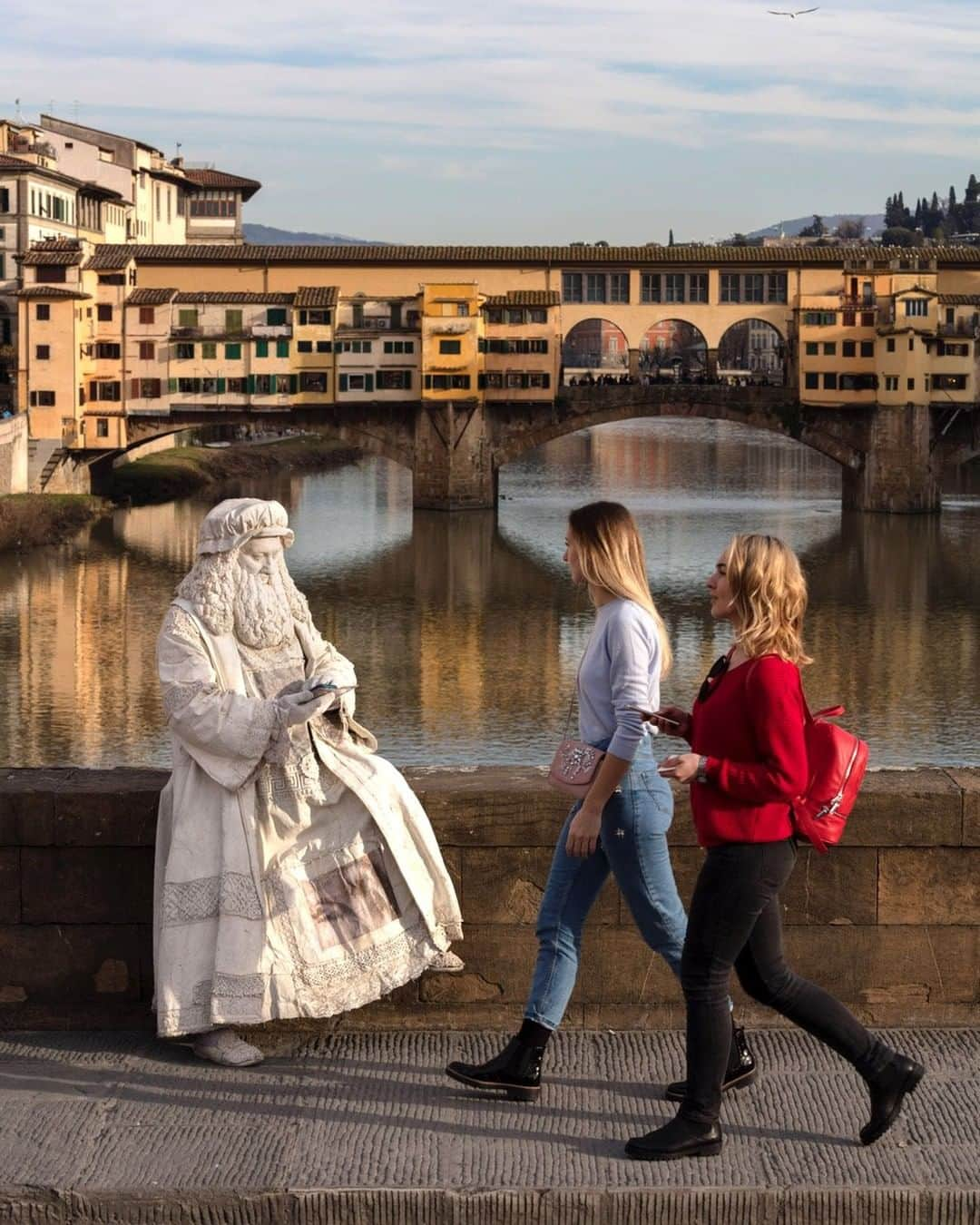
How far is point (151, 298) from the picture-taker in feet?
144

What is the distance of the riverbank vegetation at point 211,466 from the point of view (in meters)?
45.8

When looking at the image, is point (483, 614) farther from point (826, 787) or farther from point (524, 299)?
point (826, 787)

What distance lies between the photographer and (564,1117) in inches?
156

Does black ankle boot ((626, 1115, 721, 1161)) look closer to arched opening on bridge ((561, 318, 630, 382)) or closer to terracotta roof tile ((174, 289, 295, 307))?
terracotta roof tile ((174, 289, 295, 307))

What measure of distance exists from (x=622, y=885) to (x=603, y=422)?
41.1 metres

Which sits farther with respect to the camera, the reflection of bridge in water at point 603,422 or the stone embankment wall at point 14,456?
the reflection of bridge in water at point 603,422

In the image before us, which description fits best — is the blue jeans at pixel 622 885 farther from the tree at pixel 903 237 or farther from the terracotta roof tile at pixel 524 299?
the tree at pixel 903 237

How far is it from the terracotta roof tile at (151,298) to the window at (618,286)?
10159 millimetres

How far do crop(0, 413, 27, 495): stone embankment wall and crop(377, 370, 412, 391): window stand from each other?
796cm

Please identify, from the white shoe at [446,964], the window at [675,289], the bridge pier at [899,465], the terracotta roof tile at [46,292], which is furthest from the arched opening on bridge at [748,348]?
the white shoe at [446,964]

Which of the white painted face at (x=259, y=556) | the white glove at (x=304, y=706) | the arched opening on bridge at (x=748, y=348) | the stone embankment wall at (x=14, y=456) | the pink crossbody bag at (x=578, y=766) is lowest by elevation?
the stone embankment wall at (x=14, y=456)

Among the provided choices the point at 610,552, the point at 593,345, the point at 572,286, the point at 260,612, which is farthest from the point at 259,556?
the point at 593,345

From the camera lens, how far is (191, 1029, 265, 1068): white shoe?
4215 mm

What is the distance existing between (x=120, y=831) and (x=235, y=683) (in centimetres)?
45
